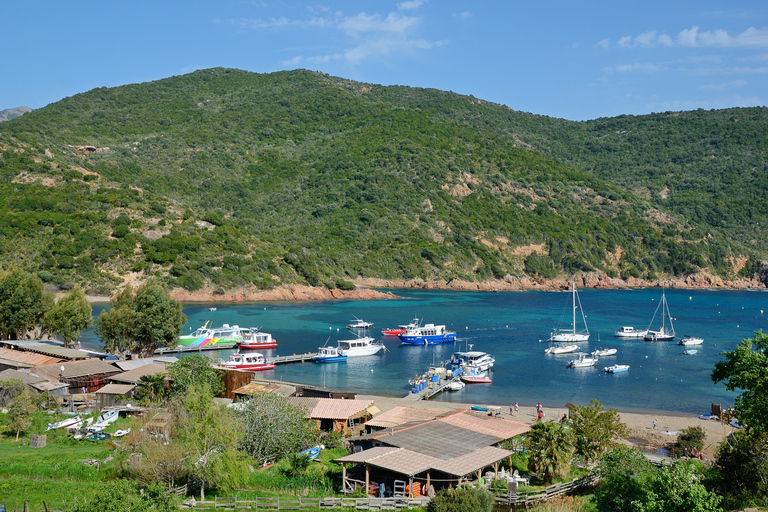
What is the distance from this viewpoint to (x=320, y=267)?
130 metres

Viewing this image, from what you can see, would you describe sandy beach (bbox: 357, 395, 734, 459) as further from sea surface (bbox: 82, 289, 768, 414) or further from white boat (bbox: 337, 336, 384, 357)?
white boat (bbox: 337, 336, 384, 357)

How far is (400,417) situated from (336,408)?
4.11 metres

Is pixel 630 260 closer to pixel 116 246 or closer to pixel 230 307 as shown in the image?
pixel 230 307

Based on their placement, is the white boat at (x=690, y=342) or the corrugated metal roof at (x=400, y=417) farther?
the white boat at (x=690, y=342)

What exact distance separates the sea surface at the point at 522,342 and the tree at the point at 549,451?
68.5 ft

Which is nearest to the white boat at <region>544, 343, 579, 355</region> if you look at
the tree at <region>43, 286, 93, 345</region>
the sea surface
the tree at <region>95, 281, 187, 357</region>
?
→ the sea surface

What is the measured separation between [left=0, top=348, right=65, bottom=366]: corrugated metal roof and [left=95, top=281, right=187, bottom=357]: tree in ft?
28.9

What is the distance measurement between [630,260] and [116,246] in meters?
125

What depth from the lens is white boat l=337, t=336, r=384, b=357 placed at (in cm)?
6812

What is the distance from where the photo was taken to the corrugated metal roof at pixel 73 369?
129 feet

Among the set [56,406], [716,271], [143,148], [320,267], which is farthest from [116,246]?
[716,271]

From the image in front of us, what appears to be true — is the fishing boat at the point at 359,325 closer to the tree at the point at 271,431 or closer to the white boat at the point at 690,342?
the white boat at the point at 690,342

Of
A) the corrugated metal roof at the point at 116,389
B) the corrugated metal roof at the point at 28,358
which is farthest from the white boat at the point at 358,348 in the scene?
the corrugated metal roof at the point at 116,389

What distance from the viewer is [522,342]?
259 ft
